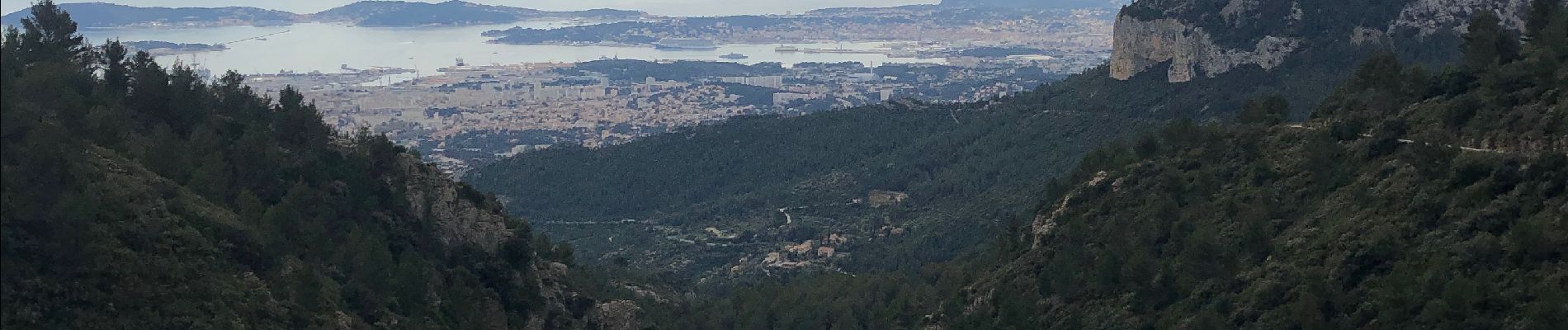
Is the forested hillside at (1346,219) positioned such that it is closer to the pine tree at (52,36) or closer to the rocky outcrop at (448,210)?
the rocky outcrop at (448,210)

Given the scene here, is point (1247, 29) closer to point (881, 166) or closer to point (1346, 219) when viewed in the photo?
point (881, 166)

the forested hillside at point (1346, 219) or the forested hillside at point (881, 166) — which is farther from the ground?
the forested hillside at point (1346, 219)

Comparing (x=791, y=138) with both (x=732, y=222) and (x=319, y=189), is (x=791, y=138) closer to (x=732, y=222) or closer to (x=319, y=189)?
(x=732, y=222)

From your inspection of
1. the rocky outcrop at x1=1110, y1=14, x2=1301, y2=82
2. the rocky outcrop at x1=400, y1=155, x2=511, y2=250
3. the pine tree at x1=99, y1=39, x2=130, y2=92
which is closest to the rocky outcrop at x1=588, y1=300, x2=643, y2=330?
the rocky outcrop at x1=400, y1=155, x2=511, y2=250

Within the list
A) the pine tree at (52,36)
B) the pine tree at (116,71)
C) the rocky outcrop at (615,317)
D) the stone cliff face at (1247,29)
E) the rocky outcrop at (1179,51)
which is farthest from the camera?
the rocky outcrop at (1179,51)

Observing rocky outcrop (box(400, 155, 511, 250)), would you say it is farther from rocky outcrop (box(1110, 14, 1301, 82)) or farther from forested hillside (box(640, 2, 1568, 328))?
rocky outcrop (box(1110, 14, 1301, 82))

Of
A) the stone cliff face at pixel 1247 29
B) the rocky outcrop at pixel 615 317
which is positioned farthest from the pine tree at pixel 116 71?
the stone cliff face at pixel 1247 29
